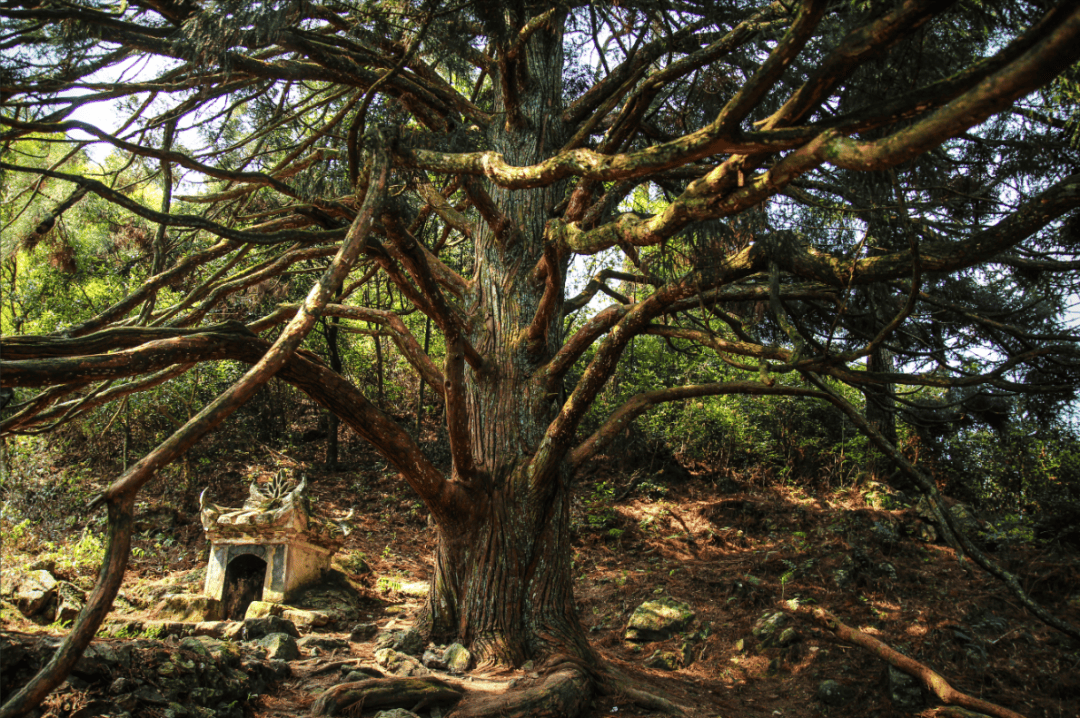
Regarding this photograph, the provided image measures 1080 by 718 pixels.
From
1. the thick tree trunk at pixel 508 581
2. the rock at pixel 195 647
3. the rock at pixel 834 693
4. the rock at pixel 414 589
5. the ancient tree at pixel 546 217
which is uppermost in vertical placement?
the ancient tree at pixel 546 217

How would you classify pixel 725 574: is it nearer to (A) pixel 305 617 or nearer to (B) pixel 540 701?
(B) pixel 540 701

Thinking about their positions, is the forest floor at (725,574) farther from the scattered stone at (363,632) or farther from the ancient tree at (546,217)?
the ancient tree at (546,217)

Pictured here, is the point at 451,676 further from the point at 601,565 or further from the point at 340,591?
the point at 601,565

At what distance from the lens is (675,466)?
39.4 ft

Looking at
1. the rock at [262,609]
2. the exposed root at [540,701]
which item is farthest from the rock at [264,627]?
the exposed root at [540,701]

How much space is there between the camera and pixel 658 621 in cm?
729

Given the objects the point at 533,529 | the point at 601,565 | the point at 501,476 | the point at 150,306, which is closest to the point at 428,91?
the point at 150,306

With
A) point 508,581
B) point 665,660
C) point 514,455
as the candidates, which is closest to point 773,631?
point 665,660

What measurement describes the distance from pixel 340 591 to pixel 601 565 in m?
3.75

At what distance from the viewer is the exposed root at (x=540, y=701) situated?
410 cm

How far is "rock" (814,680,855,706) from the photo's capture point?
5.50m

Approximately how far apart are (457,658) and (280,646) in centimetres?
163

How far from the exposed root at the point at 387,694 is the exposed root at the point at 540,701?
16cm

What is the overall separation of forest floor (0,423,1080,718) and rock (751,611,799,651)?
2.3 inches
